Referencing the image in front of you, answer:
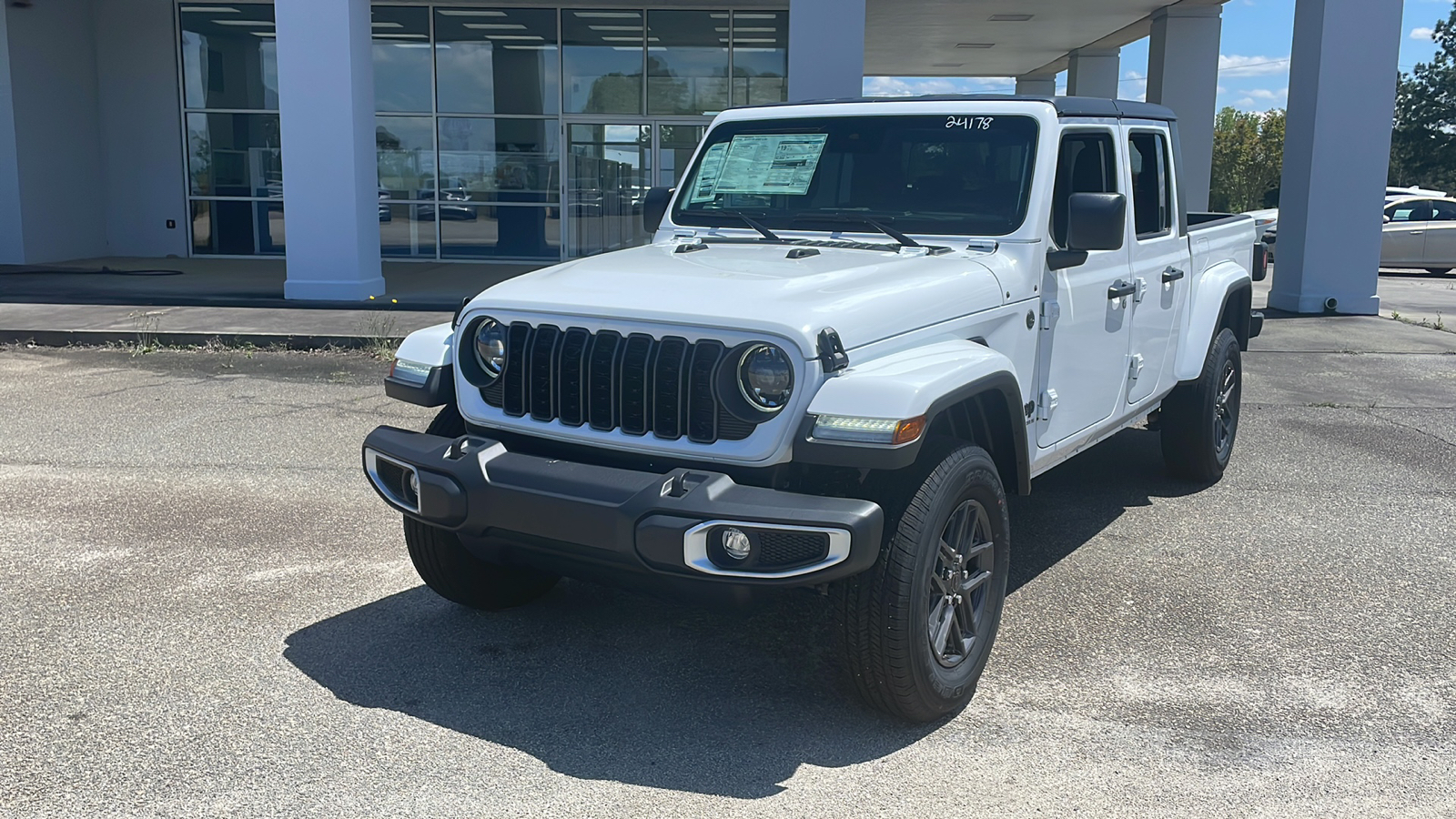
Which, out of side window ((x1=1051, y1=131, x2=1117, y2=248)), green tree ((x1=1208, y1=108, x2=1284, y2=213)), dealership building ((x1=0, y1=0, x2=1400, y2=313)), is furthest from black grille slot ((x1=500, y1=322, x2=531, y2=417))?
green tree ((x1=1208, y1=108, x2=1284, y2=213))

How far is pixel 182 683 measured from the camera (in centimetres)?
399

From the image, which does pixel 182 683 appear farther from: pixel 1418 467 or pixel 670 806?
pixel 1418 467

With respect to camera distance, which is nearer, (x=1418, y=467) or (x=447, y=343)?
(x=447, y=343)

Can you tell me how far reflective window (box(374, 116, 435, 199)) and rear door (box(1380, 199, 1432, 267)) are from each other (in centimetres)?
1699

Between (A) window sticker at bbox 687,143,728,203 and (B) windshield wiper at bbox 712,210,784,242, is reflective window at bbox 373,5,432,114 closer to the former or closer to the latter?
(A) window sticker at bbox 687,143,728,203

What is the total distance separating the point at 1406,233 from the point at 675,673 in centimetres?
2271

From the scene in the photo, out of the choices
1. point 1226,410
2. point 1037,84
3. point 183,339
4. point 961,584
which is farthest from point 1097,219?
point 1037,84

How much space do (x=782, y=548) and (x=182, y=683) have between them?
6.78 feet

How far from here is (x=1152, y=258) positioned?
18.5 feet

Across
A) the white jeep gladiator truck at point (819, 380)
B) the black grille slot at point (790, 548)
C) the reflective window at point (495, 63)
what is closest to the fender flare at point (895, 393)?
the white jeep gladiator truck at point (819, 380)

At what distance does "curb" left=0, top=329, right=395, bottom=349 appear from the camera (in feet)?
36.2

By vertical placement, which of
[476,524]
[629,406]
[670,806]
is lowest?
[670,806]

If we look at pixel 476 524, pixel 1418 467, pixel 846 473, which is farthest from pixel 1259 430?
Result: pixel 476 524

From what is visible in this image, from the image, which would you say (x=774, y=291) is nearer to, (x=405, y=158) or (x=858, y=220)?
(x=858, y=220)
